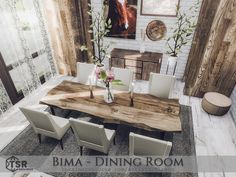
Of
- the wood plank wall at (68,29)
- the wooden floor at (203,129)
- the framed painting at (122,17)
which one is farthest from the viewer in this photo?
the framed painting at (122,17)

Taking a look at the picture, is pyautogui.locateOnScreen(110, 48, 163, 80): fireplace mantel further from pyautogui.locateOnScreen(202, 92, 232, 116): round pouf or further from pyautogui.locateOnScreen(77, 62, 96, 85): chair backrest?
pyautogui.locateOnScreen(202, 92, 232, 116): round pouf

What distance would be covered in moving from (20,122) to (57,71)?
2056 mm

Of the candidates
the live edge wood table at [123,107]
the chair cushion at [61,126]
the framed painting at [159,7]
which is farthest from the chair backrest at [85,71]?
the framed painting at [159,7]

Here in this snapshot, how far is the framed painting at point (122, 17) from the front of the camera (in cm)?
436

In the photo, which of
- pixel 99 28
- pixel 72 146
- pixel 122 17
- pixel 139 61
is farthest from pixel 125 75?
pixel 99 28

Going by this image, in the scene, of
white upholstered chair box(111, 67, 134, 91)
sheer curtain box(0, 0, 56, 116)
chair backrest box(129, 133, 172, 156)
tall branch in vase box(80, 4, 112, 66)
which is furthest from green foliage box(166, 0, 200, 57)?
sheer curtain box(0, 0, 56, 116)

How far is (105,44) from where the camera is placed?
5.09 meters

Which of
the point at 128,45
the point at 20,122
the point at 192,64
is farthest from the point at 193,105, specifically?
the point at 20,122

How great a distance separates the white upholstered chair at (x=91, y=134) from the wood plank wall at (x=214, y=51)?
244 centimetres

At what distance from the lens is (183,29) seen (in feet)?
13.6

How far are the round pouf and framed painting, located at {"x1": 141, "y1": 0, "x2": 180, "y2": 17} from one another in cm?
207

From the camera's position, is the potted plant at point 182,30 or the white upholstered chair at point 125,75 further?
the potted plant at point 182,30

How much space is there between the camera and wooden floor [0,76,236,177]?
2.96 metres

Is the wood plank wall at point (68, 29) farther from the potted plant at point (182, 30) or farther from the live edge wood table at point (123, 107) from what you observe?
the potted plant at point (182, 30)
